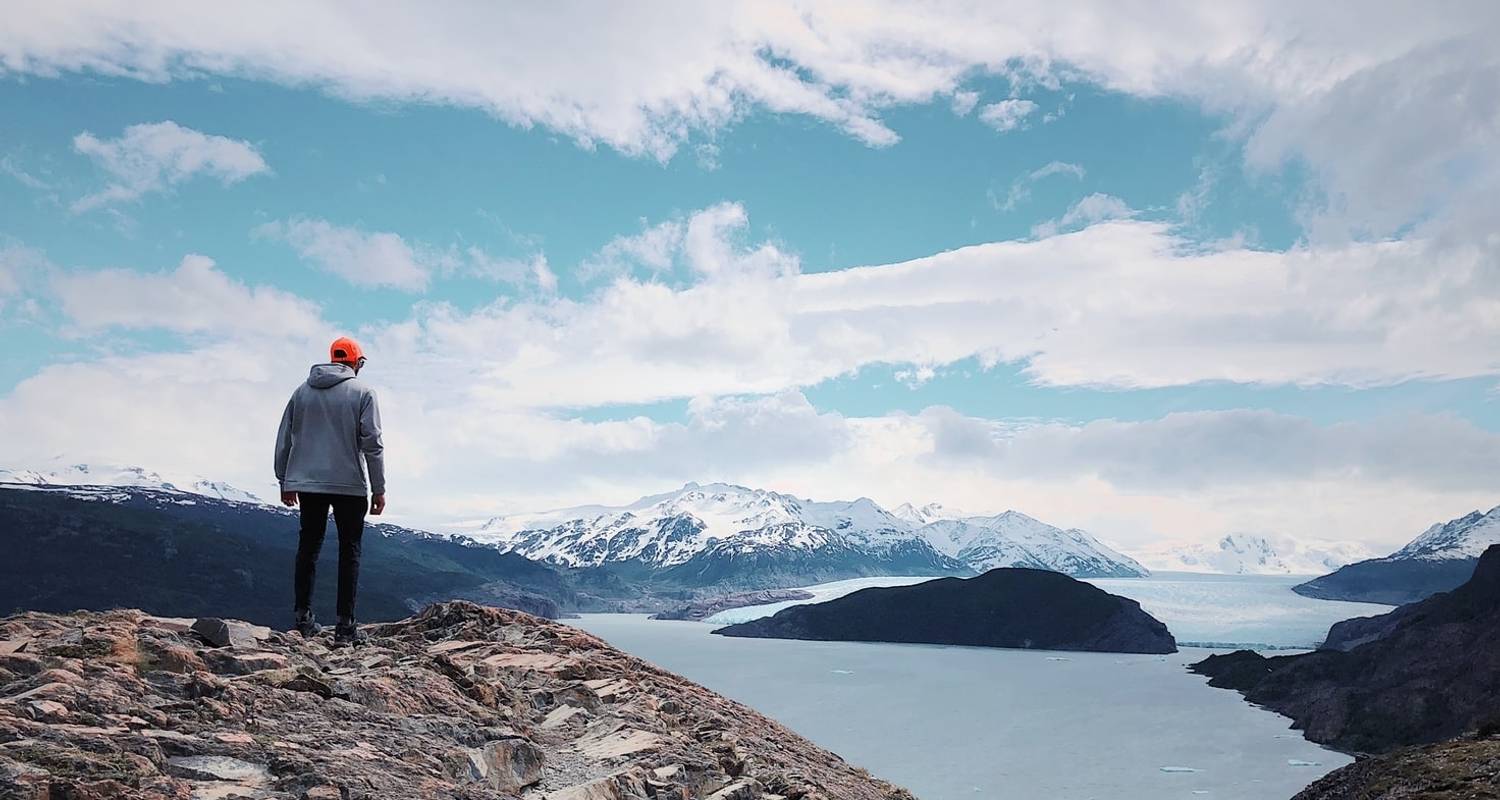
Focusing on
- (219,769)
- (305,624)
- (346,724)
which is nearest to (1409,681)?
(305,624)

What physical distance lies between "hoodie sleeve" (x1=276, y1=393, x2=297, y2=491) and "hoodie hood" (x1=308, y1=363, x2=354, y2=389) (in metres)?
0.28

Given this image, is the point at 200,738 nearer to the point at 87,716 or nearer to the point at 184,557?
the point at 87,716

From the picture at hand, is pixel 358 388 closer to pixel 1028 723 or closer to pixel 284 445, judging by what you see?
pixel 284 445

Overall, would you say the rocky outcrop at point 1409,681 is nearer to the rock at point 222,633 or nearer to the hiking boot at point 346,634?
the hiking boot at point 346,634

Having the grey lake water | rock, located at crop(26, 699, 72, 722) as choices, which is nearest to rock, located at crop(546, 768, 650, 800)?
rock, located at crop(26, 699, 72, 722)

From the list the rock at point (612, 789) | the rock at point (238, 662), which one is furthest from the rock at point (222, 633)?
the rock at point (612, 789)

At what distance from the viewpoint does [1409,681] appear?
315 ft

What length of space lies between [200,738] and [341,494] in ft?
12.5

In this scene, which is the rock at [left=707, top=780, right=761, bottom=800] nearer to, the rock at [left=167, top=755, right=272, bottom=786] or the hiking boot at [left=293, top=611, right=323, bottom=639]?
the rock at [left=167, top=755, right=272, bottom=786]

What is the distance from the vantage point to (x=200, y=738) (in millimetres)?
7246

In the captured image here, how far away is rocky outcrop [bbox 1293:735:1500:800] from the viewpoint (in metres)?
26.0

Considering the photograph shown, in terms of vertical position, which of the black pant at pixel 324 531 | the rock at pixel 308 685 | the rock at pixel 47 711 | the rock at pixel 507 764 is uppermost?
the black pant at pixel 324 531

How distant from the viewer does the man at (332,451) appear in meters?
10.6

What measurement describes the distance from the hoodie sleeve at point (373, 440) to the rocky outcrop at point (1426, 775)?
90.1 ft
